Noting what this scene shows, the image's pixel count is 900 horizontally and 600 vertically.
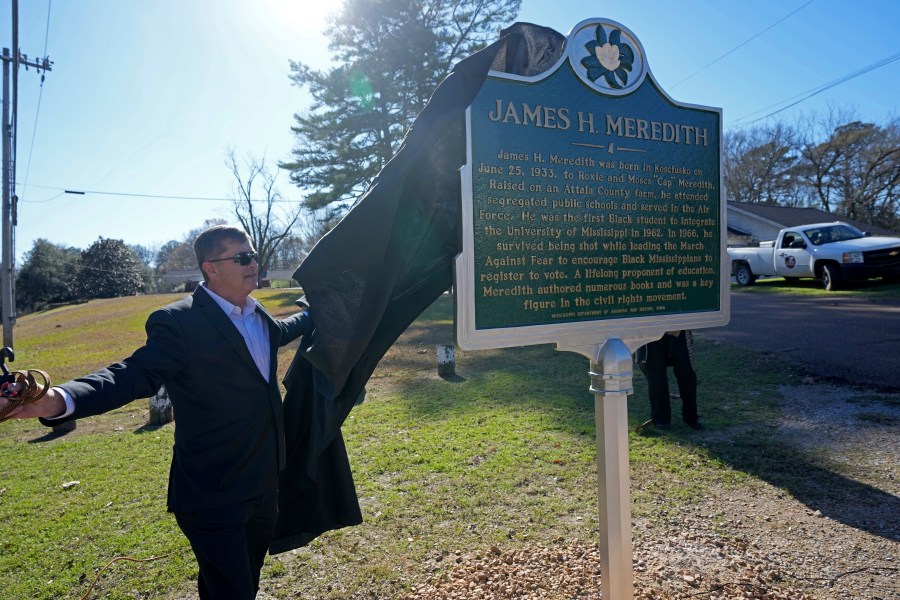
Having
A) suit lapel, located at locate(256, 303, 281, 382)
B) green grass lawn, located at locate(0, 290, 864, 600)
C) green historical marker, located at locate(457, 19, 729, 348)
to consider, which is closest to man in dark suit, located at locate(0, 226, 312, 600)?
suit lapel, located at locate(256, 303, 281, 382)

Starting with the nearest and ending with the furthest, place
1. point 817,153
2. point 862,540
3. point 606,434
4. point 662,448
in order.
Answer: point 606,434 < point 862,540 < point 662,448 < point 817,153

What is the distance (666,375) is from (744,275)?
18174 millimetres

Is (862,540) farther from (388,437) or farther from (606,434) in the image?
(388,437)

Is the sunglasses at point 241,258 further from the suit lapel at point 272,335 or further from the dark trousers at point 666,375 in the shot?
the dark trousers at point 666,375

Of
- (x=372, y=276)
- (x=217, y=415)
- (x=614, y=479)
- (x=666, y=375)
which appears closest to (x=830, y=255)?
(x=666, y=375)

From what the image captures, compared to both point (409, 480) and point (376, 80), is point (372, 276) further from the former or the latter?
point (376, 80)

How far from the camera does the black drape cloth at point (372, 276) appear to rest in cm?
224

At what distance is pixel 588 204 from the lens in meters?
2.66

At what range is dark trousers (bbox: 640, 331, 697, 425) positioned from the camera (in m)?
5.61

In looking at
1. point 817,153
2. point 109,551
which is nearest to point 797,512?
point 109,551

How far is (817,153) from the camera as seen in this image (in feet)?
135

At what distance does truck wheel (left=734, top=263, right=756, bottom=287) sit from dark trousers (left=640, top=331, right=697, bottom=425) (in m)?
17.6

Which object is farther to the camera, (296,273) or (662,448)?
(662,448)

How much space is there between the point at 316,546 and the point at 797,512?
3.24m
